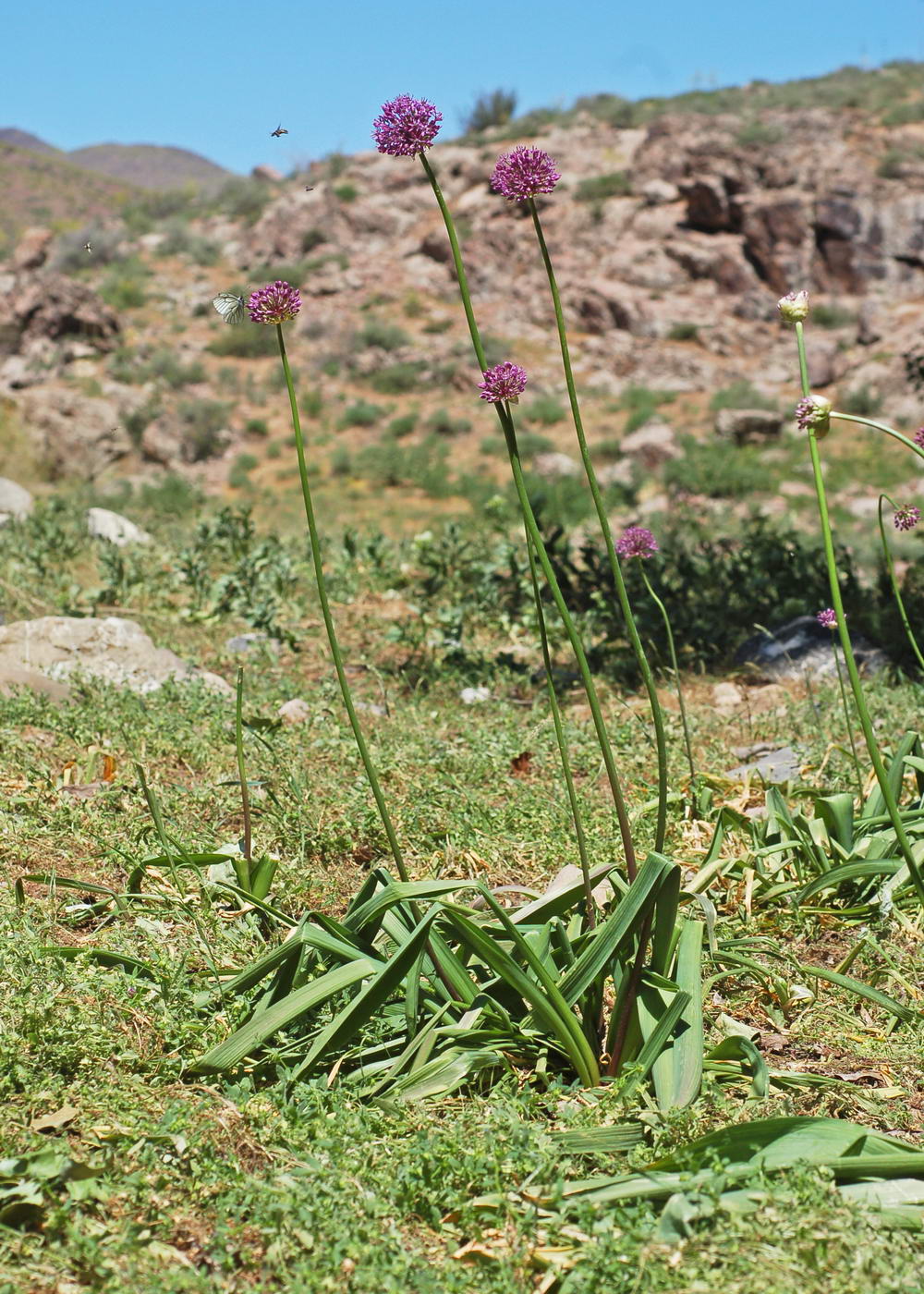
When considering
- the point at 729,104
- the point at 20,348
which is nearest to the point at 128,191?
the point at 729,104

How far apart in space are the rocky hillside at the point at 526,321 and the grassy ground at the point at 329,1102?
366 inches

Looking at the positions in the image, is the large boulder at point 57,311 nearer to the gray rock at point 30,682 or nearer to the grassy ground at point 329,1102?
the gray rock at point 30,682

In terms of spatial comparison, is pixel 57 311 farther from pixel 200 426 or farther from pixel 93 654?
pixel 93 654

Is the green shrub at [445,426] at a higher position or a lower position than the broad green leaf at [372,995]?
higher

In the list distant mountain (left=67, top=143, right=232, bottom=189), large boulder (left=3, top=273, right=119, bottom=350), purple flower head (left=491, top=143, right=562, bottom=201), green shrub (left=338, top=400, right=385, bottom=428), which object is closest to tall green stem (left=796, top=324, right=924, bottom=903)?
purple flower head (left=491, top=143, right=562, bottom=201)

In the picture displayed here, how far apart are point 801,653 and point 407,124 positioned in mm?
3622

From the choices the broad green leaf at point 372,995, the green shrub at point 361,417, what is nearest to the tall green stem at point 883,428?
the broad green leaf at point 372,995

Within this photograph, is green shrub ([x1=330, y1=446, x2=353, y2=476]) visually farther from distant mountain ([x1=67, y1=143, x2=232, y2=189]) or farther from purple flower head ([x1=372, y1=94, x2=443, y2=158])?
distant mountain ([x1=67, y1=143, x2=232, y2=189])

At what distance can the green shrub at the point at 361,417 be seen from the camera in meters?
17.2

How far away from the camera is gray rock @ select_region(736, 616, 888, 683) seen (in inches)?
185

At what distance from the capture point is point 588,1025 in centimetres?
187

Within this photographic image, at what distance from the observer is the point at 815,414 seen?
60.4 inches

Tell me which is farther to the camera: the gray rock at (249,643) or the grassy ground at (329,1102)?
the gray rock at (249,643)

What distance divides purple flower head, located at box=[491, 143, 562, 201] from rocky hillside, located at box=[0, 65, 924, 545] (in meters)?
10.3
